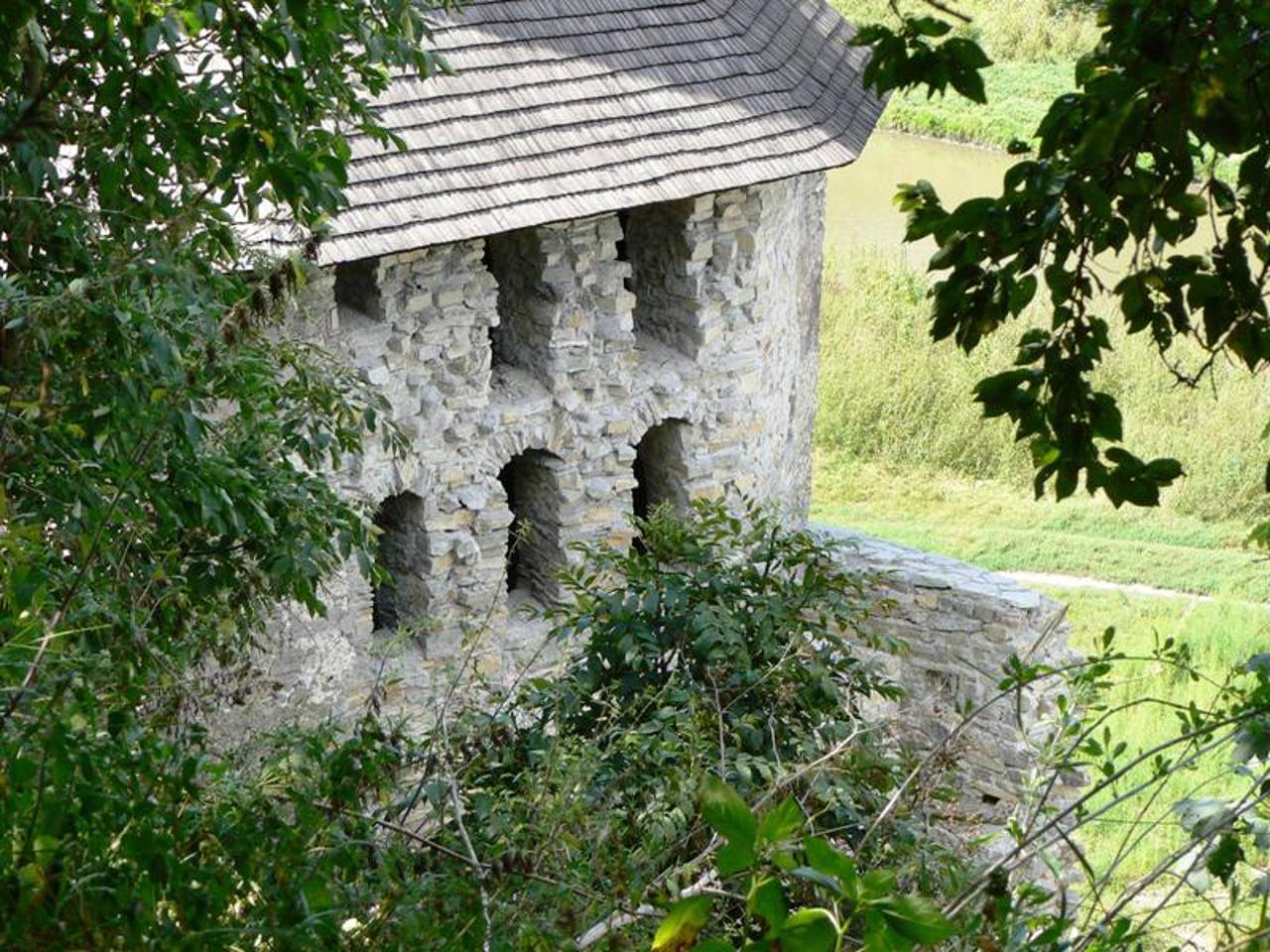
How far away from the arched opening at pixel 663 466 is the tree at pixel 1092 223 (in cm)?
670

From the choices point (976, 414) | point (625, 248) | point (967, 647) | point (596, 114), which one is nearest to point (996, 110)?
point (976, 414)

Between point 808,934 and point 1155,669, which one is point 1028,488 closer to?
point 1155,669

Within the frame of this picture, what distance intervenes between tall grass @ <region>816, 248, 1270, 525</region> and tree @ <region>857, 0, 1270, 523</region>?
1237cm

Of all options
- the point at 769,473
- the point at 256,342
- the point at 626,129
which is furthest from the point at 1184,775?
the point at 256,342

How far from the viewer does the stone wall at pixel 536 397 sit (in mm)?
8391

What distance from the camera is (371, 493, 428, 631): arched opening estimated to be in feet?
28.9

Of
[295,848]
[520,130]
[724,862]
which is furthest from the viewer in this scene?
[520,130]

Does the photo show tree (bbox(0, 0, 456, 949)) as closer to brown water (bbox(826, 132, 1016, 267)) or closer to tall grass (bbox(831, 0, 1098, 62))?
brown water (bbox(826, 132, 1016, 267))

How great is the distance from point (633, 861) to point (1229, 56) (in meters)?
2.27

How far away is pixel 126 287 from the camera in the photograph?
4.63 metres


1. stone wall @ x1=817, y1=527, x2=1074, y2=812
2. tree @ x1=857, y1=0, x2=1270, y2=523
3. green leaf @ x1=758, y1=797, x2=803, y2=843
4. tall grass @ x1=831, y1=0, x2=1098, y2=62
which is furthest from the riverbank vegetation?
green leaf @ x1=758, y1=797, x2=803, y2=843

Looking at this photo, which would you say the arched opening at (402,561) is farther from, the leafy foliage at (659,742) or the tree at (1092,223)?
the tree at (1092,223)

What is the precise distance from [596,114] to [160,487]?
4707 millimetres

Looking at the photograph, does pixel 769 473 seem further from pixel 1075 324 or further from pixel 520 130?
pixel 1075 324
